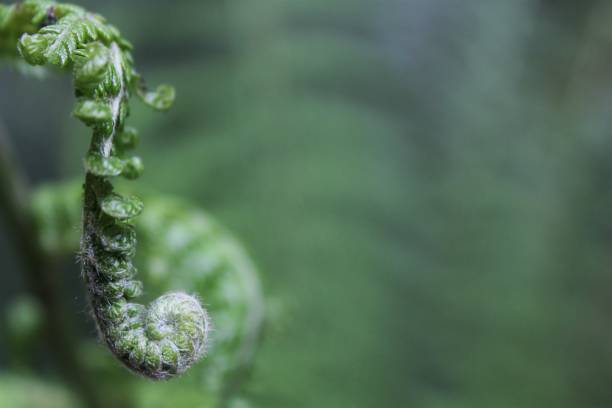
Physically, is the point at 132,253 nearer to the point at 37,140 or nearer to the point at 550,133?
the point at 550,133

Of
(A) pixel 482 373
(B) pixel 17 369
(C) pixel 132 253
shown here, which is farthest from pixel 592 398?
(C) pixel 132 253

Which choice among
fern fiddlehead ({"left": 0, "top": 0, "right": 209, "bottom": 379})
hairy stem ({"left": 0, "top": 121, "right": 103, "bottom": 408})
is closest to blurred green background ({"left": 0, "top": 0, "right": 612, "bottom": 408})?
hairy stem ({"left": 0, "top": 121, "right": 103, "bottom": 408})

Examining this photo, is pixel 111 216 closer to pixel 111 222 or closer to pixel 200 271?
pixel 111 222

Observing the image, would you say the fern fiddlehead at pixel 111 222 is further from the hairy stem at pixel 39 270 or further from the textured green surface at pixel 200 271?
the hairy stem at pixel 39 270

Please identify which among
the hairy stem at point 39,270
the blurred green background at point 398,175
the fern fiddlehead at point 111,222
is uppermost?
the blurred green background at point 398,175

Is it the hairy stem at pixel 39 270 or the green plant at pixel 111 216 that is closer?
the green plant at pixel 111 216

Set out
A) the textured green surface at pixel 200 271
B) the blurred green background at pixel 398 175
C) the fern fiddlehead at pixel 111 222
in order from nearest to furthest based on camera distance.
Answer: the fern fiddlehead at pixel 111 222 → the textured green surface at pixel 200 271 → the blurred green background at pixel 398 175

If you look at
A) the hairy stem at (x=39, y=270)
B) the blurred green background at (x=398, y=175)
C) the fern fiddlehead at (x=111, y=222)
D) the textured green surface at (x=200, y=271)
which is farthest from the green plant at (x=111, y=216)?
the blurred green background at (x=398, y=175)
